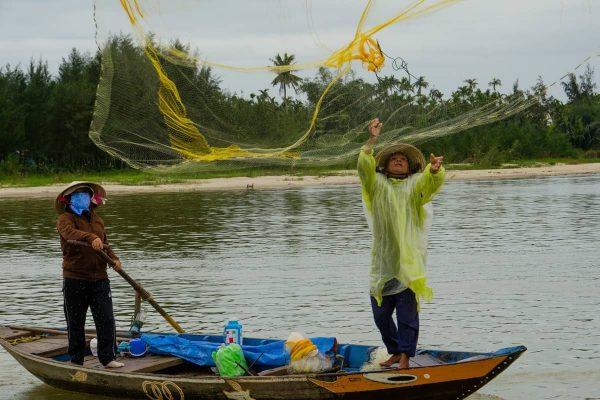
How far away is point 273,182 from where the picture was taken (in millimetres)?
44188

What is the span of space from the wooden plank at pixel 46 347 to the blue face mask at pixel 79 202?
4.98ft

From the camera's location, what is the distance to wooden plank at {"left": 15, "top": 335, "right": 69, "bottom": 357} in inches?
336

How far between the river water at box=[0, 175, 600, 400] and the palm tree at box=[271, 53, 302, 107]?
2.86 m

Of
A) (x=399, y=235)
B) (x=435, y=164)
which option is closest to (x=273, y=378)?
(x=399, y=235)

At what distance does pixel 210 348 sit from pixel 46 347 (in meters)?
1.58

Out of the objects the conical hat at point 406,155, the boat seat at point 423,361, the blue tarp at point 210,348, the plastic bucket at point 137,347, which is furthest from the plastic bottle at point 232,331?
the conical hat at point 406,155

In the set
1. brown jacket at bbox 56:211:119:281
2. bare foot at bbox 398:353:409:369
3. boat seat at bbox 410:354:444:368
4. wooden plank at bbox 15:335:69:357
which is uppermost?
brown jacket at bbox 56:211:119:281

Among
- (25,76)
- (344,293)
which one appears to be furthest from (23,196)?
(344,293)

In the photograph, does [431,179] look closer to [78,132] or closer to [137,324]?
[137,324]

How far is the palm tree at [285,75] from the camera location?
7430 mm

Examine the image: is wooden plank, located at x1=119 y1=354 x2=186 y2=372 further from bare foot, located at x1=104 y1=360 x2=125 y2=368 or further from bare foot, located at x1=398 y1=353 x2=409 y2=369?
bare foot, located at x1=398 y1=353 x2=409 y2=369

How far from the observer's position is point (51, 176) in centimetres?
4678

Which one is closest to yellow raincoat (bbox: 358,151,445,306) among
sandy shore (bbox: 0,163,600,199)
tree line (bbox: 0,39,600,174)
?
tree line (bbox: 0,39,600,174)

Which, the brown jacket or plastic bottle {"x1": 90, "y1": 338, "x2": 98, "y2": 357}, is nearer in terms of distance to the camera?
the brown jacket
